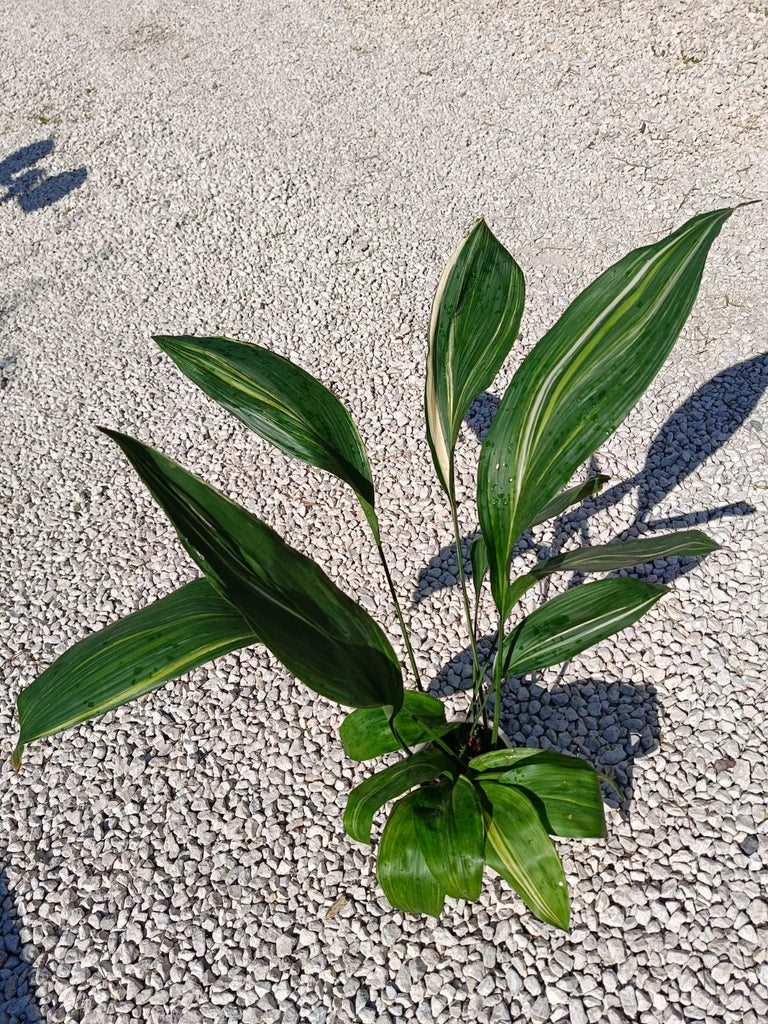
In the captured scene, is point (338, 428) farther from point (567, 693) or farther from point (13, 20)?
point (13, 20)

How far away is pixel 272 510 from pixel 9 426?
3.53 ft

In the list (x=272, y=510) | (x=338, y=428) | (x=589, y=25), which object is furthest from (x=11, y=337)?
(x=589, y=25)

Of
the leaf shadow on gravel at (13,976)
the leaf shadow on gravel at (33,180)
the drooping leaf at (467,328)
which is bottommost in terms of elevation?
the leaf shadow on gravel at (13,976)

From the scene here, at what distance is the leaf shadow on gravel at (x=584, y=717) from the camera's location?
165cm

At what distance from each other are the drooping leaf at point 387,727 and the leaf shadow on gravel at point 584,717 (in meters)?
0.26

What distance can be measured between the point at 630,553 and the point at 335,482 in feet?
4.17

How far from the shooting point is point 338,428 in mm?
1329

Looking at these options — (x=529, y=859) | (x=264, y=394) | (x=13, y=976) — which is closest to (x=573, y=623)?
(x=529, y=859)

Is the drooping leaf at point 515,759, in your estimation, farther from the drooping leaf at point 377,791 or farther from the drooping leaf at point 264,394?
the drooping leaf at point 264,394

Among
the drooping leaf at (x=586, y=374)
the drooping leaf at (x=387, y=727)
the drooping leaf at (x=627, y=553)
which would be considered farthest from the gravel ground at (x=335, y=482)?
the drooping leaf at (x=586, y=374)

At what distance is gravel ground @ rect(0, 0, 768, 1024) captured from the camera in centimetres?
143

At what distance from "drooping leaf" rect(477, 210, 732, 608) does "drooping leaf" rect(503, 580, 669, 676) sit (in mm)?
243

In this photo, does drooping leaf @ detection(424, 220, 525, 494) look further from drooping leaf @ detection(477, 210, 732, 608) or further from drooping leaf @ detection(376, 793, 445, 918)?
drooping leaf @ detection(376, 793, 445, 918)

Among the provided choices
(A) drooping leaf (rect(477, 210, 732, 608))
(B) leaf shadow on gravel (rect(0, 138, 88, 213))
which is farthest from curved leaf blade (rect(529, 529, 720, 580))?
(B) leaf shadow on gravel (rect(0, 138, 88, 213))
